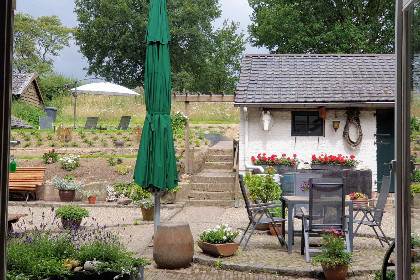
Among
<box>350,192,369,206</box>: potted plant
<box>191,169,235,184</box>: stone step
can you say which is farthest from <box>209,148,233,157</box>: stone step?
<box>350,192,369,206</box>: potted plant

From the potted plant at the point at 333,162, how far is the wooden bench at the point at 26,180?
7483mm

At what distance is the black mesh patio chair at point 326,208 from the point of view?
733 centimetres

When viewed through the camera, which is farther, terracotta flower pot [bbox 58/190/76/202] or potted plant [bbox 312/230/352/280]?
terracotta flower pot [bbox 58/190/76/202]

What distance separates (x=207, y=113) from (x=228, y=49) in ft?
42.4

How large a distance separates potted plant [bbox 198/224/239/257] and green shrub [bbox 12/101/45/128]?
23.2m

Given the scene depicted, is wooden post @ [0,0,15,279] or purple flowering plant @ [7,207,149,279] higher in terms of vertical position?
wooden post @ [0,0,15,279]

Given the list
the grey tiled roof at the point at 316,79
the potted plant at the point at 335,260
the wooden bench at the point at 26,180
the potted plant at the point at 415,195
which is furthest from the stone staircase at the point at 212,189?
the potted plant at the point at 415,195

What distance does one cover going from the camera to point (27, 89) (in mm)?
34000

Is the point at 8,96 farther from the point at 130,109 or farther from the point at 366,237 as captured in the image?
the point at 130,109

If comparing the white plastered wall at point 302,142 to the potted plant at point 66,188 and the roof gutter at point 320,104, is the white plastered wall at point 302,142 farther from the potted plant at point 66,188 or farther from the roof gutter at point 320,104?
the potted plant at point 66,188

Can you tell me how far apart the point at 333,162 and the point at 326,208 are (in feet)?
27.7

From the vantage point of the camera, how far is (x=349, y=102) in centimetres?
1550

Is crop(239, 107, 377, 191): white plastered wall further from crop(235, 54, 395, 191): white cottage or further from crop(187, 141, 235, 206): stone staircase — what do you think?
crop(187, 141, 235, 206): stone staircase

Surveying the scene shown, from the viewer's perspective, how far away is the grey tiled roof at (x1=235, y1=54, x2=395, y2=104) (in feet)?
51.6
